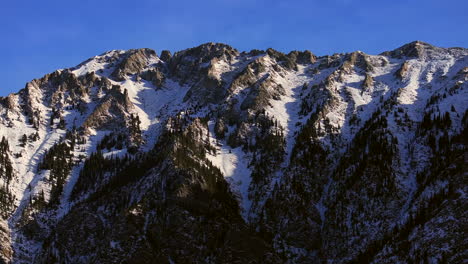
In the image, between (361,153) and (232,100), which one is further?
(232,100)

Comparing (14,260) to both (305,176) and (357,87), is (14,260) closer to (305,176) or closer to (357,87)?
(305,176)

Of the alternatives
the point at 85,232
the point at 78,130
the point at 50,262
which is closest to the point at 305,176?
the point at 85,232

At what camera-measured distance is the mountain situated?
107125mm

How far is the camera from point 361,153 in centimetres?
13238

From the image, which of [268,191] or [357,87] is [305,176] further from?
[357,87]

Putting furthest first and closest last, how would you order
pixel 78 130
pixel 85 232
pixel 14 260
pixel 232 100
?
pixel 232 100
pixel 78 130
pixel 85 232
pixel 14 260

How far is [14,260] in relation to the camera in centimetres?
11306

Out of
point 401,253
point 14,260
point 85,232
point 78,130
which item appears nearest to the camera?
point 401,253

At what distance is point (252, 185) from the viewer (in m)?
135

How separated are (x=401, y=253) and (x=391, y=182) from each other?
2878 cm

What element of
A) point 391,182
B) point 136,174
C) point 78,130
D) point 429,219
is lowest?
point 429,219

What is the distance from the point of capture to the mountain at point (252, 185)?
107125mm

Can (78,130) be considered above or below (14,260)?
above

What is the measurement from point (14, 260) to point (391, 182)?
93.8 metres
